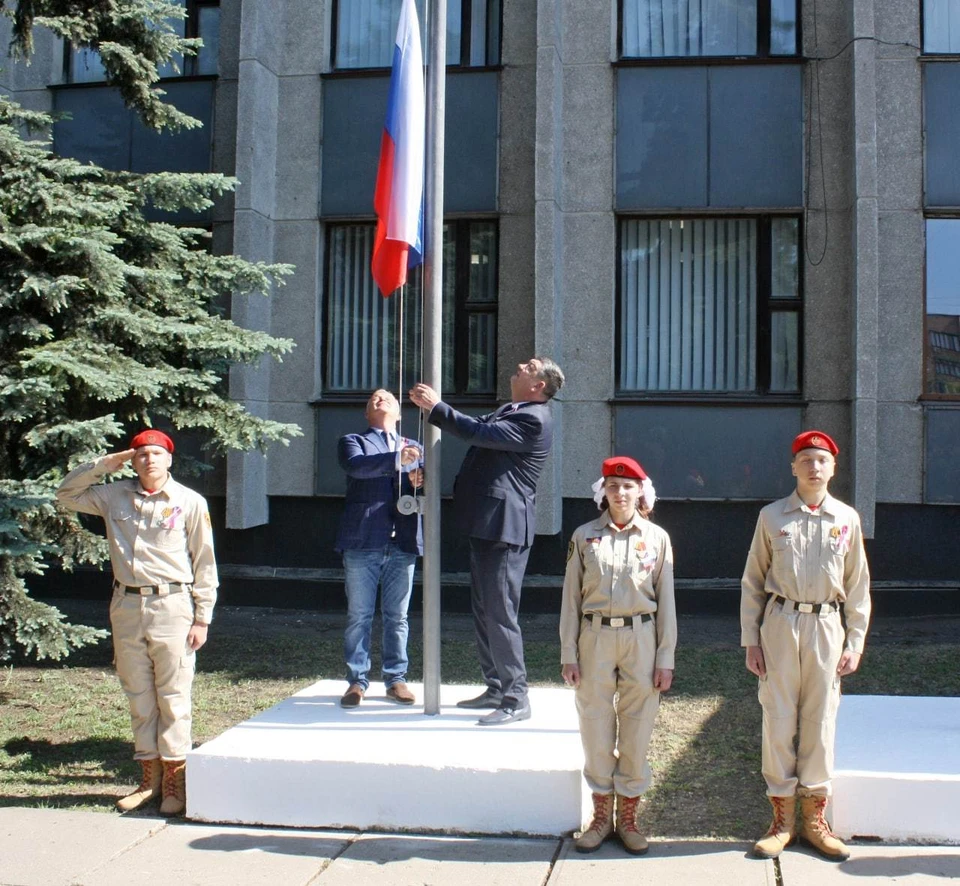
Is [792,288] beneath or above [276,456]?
above

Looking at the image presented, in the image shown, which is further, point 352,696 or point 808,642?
point 352,696

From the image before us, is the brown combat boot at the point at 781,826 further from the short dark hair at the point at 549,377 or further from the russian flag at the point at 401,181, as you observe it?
the russian flag at the point at 401,181

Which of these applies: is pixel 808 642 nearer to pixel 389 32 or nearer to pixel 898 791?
pixel 898 791

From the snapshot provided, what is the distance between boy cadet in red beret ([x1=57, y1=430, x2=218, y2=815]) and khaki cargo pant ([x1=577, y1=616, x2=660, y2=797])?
6.70 feet

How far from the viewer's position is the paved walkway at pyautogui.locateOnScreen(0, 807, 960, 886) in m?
4.86

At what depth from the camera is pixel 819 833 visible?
5.08 metres

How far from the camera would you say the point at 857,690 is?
27.1 feet

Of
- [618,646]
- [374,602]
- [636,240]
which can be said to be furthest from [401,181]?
[636,240]

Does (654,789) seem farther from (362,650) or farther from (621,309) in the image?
(621,309)

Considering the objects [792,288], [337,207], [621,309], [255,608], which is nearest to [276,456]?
[255,608]

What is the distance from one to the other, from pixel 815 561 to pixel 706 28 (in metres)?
8.98

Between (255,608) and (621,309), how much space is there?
515 centimetres

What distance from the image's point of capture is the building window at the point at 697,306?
12.3 metres

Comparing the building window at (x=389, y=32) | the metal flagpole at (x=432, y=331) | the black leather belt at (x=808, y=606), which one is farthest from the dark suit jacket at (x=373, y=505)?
the building window at (x=389, y=32)
